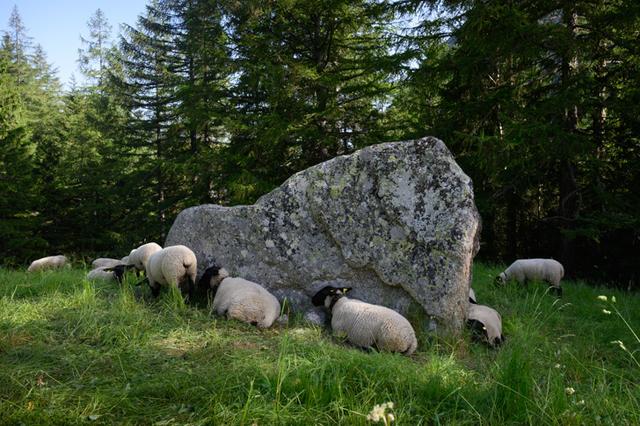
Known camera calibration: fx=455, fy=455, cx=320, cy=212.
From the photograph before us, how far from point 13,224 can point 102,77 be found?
11.2 m

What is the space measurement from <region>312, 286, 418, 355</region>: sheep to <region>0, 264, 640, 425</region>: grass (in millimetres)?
209

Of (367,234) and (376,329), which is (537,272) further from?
(376,329)

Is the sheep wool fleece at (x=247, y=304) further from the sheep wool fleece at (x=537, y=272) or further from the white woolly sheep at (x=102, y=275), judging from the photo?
the sheep wool fleece at (x=537, y=272)

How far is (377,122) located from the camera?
1505 centimetres

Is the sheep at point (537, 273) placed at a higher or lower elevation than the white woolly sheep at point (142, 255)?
lower

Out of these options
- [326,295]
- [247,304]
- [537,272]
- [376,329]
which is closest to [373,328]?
[376,329]

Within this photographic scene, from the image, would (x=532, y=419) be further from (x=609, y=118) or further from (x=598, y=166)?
(x=609, y=118)

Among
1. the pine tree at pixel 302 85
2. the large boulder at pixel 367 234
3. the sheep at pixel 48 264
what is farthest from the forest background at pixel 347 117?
the sheep at pixel 48 264

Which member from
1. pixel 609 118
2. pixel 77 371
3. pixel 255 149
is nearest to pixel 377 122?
Result: pixel 255 149

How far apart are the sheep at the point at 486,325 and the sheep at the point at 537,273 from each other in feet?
8.08

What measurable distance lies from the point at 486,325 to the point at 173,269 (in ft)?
12.3

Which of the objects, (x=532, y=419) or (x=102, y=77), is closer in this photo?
(x=532, y=419)

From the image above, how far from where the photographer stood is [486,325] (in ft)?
17.0

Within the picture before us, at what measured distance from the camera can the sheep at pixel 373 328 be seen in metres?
4.54
